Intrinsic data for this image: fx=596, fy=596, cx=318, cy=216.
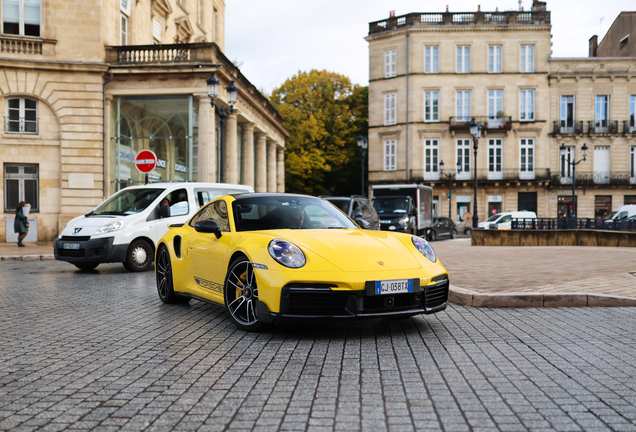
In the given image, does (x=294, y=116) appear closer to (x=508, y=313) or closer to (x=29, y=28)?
(x=29, y=28)

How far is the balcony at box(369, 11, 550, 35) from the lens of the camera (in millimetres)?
51312

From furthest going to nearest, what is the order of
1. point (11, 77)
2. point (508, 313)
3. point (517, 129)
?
1. point (517, 129)
2. point (11, 77)
3. point (508, 313)

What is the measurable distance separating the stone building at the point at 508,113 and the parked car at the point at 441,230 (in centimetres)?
1612

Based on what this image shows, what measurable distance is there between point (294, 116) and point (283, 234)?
1969 inches

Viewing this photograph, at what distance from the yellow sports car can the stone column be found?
27.2 metres

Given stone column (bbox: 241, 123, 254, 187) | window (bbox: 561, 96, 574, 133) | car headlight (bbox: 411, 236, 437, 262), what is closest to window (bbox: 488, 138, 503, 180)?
window (bbox: 561, 96, 574, 133)

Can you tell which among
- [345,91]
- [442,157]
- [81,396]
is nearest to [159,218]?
[81,396]

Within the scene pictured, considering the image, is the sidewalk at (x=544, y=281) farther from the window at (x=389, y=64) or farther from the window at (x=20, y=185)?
the window at (x=389, y=64)

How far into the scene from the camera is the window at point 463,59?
52.1 m

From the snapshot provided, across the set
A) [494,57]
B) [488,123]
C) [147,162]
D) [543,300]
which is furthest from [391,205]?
[494,57]

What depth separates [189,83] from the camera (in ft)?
84.3

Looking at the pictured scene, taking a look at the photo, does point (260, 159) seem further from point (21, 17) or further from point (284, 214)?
point (284, 214)

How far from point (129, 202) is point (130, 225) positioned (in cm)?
84

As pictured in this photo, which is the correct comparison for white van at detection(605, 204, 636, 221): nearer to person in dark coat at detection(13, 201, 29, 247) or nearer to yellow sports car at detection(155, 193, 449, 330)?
person in dark coat at detection(13, 201, 29, 247)
